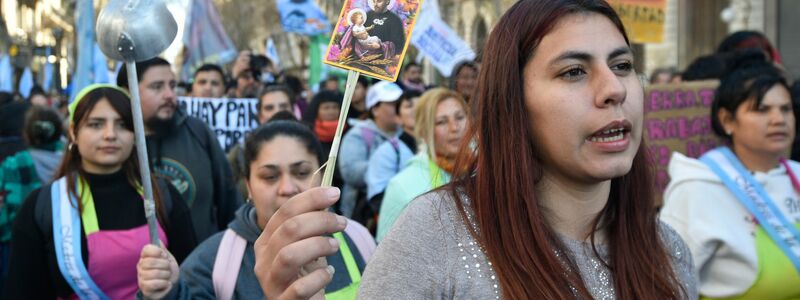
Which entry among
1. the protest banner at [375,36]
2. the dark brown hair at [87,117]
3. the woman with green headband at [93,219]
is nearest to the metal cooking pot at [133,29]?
the protest banner at [375,36]

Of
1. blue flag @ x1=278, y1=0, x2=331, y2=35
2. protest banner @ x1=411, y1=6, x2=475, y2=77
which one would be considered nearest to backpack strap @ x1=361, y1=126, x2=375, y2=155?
protest banner @ x1=411, y1=6, x2=475, y2=77

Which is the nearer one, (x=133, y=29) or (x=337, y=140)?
(x=337, y=140)

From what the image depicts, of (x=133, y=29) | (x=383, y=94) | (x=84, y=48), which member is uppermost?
(x=84, y=48)

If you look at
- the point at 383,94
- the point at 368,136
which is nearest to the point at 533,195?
the point at 368,136

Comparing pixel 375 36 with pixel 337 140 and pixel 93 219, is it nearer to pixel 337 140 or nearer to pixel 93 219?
pixel 337 140

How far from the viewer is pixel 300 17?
13031mm

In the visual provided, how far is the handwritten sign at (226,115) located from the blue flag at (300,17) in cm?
435

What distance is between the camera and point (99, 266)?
13.4 ft

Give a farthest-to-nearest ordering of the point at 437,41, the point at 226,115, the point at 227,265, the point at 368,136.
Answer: the point at 437,41
the point at 226,115
the point at 368,136
the point at 227,265

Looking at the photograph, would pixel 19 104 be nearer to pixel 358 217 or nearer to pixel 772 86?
pixel 358 217

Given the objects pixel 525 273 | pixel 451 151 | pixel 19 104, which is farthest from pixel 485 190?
pixel 19 104

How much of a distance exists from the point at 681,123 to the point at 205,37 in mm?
7719

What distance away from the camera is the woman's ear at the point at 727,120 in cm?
454

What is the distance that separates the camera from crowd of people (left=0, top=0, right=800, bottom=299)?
1.99 m
